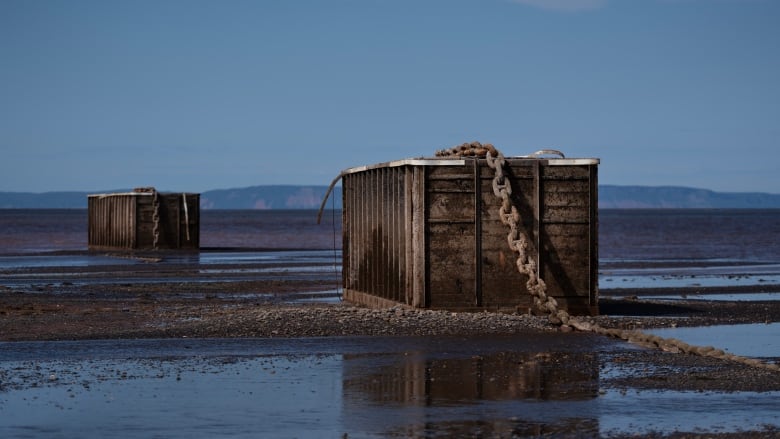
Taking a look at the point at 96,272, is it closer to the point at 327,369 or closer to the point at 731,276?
the point at 731,276

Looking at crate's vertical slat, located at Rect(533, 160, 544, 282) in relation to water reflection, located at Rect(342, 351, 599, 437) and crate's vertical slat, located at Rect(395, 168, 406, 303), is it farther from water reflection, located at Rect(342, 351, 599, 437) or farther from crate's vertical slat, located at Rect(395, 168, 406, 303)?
water reflection, located at Rect(342, 351, 599, 437)

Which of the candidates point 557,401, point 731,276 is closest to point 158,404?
point 557,401

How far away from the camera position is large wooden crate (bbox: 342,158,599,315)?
20672mm

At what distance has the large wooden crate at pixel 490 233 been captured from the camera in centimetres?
2067

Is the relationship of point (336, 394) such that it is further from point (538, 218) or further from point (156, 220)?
point (156, 220)

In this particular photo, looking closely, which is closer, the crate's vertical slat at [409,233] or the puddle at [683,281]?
the crate's vertical slat at [409,233]

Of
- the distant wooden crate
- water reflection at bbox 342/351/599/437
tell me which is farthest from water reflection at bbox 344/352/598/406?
the distant wooden crate

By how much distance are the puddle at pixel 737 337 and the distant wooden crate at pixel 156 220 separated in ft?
115

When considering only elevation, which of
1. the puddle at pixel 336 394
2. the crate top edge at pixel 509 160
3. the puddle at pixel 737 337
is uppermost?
the crate top edge at pixel 509 160

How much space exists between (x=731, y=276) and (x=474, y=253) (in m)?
16.3

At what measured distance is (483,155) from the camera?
69.4 feet

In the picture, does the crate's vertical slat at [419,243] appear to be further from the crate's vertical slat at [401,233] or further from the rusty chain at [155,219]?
the rusty chain at [155,219]

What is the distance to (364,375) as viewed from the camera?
13.9 metres

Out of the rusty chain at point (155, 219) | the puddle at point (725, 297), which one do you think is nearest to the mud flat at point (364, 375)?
the puddle at point (725, 297)
